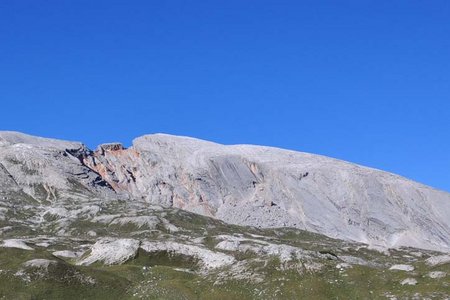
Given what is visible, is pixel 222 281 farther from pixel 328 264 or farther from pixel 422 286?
pixel 422 286

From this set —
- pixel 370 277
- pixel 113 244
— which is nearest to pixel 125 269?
pixel 113 244

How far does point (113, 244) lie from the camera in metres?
128

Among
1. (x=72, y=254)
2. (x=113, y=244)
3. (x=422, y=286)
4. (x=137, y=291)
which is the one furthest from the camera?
(x=72, y=254)

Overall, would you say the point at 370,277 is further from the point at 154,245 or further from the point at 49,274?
the point at 154,245

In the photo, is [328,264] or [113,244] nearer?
[328,264]

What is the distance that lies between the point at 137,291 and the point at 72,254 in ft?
248

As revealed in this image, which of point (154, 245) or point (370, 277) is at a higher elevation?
point (154, 245)

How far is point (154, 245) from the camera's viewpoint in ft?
449

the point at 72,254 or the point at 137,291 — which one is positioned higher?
the point at 72,254

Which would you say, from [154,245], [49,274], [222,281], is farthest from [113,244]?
[222,281]

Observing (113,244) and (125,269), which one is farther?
(113,244)

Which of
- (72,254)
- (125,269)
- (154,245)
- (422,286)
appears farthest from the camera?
(72,254)

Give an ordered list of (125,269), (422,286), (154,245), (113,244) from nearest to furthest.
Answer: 1. (422,286)
2. (125,269)
3. (113,244)
4. (154,245)

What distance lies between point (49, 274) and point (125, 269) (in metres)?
14.8
